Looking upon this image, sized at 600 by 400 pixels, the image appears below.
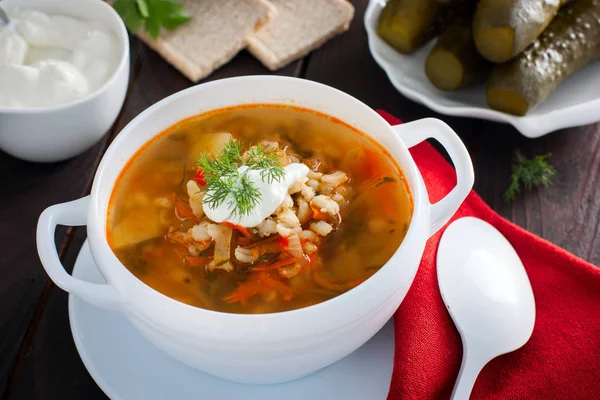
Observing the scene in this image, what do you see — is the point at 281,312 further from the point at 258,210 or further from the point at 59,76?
the point at 59,76

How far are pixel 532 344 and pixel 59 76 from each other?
1.48 metres

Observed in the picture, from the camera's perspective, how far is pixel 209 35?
2.39 m

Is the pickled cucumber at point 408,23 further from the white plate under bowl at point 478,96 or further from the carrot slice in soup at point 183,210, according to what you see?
the carrot slice in soup at point 183,210

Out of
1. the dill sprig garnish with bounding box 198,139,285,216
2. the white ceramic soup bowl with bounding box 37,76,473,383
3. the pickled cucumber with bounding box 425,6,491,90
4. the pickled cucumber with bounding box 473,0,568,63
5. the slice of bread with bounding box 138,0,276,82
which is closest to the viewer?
the white ceramic soup bowl with bounding box 37,76,473,383

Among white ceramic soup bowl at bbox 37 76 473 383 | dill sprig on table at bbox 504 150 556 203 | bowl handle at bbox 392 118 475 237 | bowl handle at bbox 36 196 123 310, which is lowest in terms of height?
dill sprig on table at bbox 504 150 556 203

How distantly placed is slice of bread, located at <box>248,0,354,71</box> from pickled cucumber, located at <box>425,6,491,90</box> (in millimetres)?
434

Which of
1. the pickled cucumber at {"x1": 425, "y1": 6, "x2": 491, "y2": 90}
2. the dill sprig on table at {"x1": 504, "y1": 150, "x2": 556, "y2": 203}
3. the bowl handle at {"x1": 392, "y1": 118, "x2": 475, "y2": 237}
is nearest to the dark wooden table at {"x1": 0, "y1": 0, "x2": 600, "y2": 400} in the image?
the dill sprig on table at {"x1": 504, "y1": 150, "x2": 556, "y2": 203}

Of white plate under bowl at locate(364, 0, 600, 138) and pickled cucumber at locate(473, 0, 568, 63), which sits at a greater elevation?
pickled cucumber at locate(473, 0, 568, 63)

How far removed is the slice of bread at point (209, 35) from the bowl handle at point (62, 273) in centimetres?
106

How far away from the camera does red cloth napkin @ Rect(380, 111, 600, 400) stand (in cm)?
140

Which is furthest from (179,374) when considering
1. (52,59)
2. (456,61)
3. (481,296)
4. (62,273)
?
(456,61)

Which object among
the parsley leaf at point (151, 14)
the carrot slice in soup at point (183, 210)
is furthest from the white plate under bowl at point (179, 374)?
the parsley leaf at point (151, 14)

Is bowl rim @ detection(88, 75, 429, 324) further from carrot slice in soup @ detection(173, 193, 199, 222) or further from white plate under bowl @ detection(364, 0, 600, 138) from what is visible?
white plate under bowl @ detection(364, 0, 600, 138)

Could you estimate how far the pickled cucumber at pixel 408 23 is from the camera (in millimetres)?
2191
